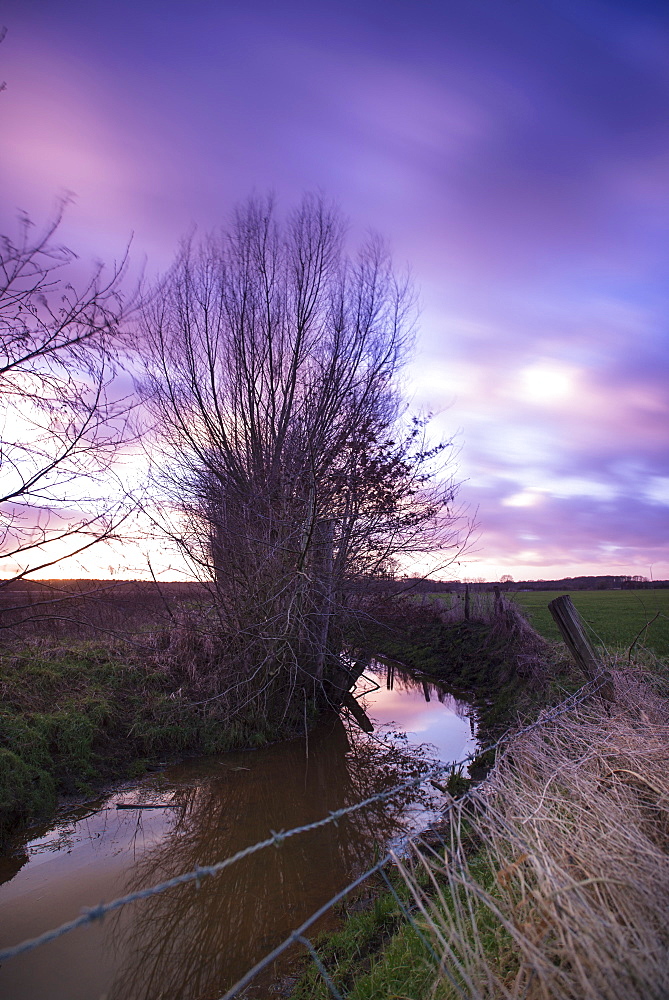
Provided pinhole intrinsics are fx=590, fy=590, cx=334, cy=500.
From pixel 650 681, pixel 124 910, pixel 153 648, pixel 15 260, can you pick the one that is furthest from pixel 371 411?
pixel 124 910

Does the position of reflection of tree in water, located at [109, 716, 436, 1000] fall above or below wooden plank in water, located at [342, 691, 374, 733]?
below

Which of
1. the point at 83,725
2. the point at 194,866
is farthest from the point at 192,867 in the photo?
the point at 83,725

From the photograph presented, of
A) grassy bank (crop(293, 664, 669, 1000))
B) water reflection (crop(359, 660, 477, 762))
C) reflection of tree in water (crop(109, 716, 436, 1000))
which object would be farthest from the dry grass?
water reflection (crop(359, 660, 477, 762))

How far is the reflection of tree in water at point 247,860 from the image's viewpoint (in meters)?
3.98

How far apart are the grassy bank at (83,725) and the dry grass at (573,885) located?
209 inches

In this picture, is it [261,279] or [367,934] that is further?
[261,279]

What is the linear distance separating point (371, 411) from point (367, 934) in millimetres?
8591

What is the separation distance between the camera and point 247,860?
5.44m

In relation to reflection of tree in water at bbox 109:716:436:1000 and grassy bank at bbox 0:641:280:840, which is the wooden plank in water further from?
grassy bank at bbox 0:641:280:840

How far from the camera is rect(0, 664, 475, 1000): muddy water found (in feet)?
12.8

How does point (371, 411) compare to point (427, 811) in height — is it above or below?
above

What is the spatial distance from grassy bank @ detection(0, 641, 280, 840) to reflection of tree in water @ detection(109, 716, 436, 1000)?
0.90 m

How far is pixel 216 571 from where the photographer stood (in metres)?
9.12

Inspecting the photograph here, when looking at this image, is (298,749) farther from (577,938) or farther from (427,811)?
(577,938)
